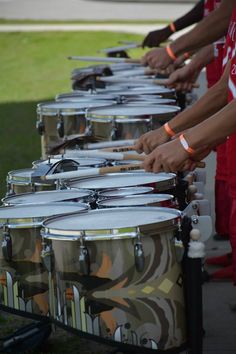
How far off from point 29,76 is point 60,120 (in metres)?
10.4

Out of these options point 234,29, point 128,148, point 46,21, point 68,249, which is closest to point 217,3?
point 128,148

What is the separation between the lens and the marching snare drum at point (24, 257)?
15.2 ft

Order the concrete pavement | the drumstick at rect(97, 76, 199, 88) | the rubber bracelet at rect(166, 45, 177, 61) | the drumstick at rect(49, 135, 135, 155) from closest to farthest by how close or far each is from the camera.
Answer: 1. the drumstick at rect(49, 135, 135, 155)
2. the rubber bracelet at rect(166, 45, 177, 61)
3. the drumstick at rect(97, 76, 199, 88)
4. the concrete pavement

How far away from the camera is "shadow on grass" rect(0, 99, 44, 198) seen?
10.0m

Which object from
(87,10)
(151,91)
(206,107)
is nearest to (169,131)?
(206,107)

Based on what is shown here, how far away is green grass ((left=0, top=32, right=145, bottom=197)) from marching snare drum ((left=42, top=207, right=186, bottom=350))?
13.4ft

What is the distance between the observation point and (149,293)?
4.28 m

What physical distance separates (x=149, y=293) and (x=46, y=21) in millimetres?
21890

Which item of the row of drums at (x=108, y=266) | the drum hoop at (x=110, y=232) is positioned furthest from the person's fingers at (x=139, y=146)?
the drum hoop at (x=110, y=232)

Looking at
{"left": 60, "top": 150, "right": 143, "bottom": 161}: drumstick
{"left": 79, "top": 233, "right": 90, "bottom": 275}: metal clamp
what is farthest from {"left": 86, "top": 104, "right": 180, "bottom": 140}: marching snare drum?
{"left": 79, "top": 233, "right": 90, "bottom": 275}: metal clamp

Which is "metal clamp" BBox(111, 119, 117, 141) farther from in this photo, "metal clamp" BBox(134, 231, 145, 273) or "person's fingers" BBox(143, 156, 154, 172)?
"metal clamp" BBox(134, 231, 145, 273)

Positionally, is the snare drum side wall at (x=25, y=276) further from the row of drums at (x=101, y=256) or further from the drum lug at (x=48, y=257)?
the drum lug at (x=48, y=257)

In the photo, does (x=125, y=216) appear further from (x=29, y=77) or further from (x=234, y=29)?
(x=29, y=77)

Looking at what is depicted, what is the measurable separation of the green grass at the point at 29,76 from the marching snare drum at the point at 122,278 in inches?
161
